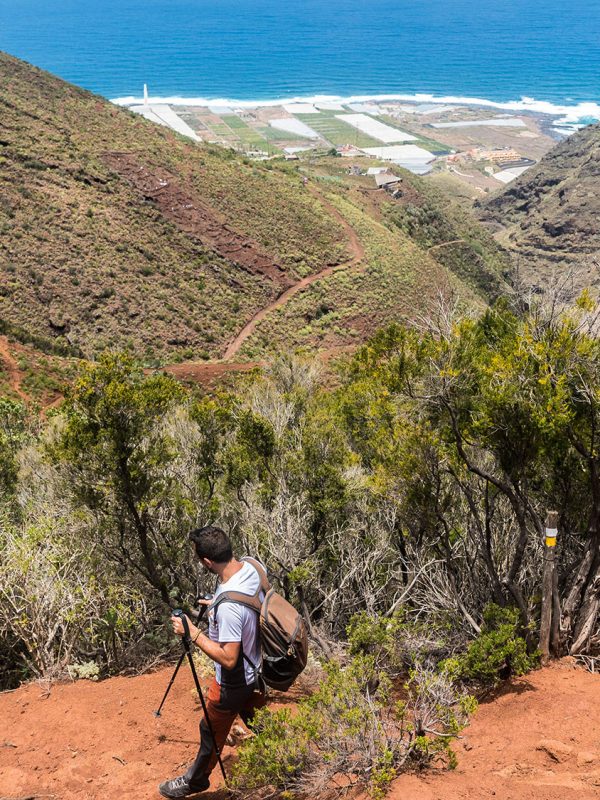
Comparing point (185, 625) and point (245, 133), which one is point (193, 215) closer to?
point (185, 625)

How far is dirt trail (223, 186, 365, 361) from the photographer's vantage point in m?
38.3

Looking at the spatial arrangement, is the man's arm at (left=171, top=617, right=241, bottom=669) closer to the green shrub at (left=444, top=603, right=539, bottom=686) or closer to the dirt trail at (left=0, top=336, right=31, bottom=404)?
the green shrub at (left=444, top=603, right=539, bottom=686)

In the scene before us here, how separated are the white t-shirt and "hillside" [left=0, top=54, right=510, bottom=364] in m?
30.8

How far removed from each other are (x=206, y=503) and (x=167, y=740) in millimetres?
5142

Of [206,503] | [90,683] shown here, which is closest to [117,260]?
[206,503]

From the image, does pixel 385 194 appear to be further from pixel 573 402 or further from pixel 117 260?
pixel 573 402

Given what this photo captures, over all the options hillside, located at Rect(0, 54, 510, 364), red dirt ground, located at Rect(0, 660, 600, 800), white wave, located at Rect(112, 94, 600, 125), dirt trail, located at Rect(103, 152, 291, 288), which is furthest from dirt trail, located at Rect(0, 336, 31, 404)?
white wave, located at Rect(112, 94, 600, 125)

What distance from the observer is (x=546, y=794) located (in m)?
4.40

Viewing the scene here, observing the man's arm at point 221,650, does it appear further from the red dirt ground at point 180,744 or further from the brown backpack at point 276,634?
the red dirt ground at point 180,744

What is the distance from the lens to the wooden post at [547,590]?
19.8ft

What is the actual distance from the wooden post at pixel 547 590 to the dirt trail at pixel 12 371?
2327 cm

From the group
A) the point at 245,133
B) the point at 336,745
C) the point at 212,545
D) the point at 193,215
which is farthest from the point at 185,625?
the point at 245,133

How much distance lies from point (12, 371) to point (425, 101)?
183 meters

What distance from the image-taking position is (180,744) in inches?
225
